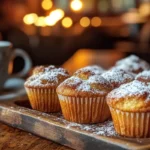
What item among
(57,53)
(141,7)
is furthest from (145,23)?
(57,53)

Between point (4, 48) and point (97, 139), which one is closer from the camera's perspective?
point (97, 139)

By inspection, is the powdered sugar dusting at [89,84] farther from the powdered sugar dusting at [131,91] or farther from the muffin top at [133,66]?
the muffin top at [133,66]

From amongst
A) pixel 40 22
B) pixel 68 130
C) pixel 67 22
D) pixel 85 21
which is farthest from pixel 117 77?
pixel 85 21

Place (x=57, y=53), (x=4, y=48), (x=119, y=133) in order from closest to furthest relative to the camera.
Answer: (x=119, y=133) → (x=4, y=48) → (x=57, y=53)

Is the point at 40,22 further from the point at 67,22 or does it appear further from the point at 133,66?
the point at 133,66

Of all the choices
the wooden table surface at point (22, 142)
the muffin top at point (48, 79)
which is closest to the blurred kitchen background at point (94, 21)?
the muffin top at point (48, 79)

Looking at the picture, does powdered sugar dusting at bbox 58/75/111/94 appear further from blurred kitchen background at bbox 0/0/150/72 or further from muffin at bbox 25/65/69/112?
blurred kitchen background at bbox 0/0/150/72

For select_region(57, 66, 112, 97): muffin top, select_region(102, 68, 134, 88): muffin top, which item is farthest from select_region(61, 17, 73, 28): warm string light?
select_region(57, 66, 112, 97): muffin top

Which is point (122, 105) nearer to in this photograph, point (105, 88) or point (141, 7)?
point (105, 88)
